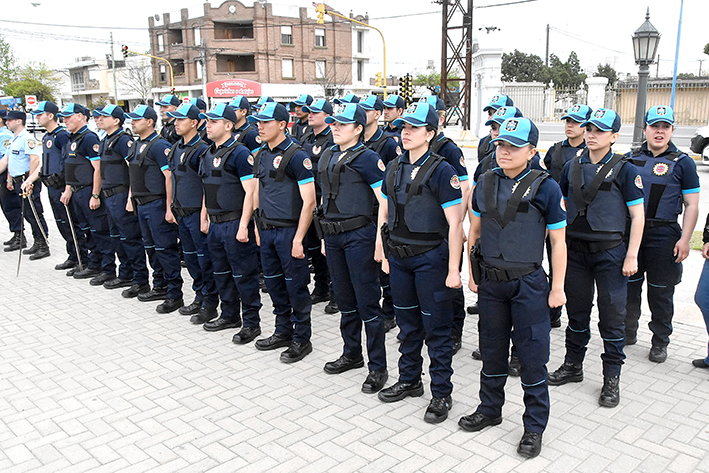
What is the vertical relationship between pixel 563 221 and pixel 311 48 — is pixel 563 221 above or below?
below

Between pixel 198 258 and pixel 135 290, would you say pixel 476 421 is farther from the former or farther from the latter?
pixel 135 290

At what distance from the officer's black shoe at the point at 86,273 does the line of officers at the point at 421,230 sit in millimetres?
1565

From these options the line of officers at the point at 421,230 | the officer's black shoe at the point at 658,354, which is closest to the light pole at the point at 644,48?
the line of officers at the point at 421,230

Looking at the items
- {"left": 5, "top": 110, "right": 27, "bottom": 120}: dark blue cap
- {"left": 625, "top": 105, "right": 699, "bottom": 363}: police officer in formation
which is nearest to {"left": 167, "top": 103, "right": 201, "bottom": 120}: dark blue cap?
{"left": 625, "top": 105, "right": 699, "bottom": 363}: police officer in formation

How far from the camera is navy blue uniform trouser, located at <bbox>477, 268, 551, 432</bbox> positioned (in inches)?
140

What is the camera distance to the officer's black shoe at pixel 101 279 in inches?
305

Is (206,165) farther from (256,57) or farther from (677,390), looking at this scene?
(256,57)

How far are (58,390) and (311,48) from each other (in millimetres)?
55465

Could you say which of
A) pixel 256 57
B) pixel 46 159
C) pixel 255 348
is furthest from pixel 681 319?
pixel 256 57

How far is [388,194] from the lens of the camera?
4.14 m

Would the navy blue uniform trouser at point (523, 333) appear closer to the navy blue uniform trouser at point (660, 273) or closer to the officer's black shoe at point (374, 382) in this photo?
the officer's black shoe at point (374, 382)

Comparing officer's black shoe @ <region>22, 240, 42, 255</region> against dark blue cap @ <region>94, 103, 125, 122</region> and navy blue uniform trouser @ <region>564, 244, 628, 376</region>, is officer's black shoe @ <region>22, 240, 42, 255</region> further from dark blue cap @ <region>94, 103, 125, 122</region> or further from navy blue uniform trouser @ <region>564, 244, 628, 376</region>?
navy blue uniform trouser @ <region>564, 244, 628, 376</region>

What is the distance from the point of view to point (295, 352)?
5195mm

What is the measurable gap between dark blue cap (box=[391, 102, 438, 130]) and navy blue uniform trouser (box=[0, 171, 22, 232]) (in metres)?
7.94
